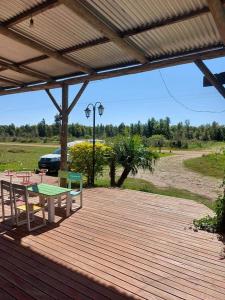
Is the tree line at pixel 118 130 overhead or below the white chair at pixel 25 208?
overhead

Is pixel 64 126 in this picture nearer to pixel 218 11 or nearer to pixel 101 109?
pixel 101 109

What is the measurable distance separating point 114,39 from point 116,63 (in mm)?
1787

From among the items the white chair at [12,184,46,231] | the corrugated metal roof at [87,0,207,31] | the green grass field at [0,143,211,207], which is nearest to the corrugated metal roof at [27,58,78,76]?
the corrugated metal roof at [87,0,207,31]

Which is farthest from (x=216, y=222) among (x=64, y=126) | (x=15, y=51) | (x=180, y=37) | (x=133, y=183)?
(x=133, y=183)

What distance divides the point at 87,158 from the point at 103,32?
18.9 feet

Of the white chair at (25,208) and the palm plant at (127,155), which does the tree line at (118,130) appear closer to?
the palm plant at (127,155)

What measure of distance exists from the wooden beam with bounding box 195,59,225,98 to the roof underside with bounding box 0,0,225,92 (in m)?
0.26

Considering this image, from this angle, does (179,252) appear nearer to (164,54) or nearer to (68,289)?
(68,289)

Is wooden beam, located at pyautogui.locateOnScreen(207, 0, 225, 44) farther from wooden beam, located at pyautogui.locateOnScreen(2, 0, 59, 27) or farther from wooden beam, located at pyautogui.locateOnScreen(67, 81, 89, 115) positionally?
wooden beam, located at pyautogui.locateOnScreen(67, 81, 89, 115)

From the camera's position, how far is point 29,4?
14.1 ft

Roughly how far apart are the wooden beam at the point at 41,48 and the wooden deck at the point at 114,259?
131 inches

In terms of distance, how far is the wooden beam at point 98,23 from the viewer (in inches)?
156

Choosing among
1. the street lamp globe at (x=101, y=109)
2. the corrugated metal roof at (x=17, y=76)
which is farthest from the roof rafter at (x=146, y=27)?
the street lamp globe at (x=101, y=109)

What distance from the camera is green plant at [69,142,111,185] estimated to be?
9906 millimetres
